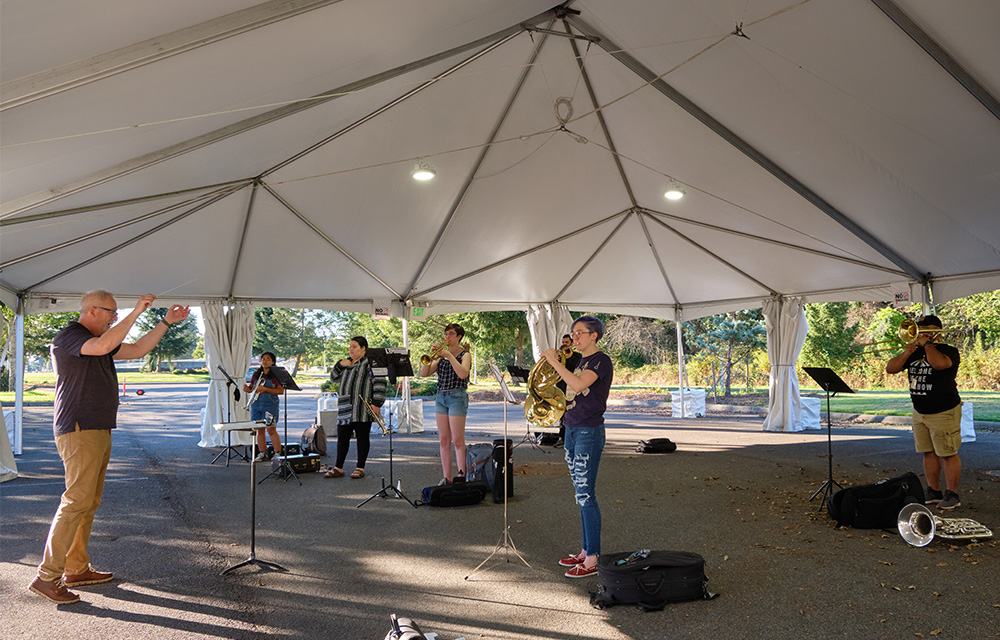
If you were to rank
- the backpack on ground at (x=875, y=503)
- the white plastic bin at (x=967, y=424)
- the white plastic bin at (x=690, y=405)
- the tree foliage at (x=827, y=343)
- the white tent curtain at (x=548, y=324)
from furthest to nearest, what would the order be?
the tree foliage at (x=827, y=343) < the white plastic bin at (x=690, y=405) < the white tent curtain at (x=548, y=324) < the white plastic bin at (x=967, y=424) < the backpack on ground at (x=875, y=503)

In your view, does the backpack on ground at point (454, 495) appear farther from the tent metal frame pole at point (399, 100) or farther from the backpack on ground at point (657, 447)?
the backpack on ground at point (657, 447)

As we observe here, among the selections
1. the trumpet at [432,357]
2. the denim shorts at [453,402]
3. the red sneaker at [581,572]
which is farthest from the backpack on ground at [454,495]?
the red sneaker at [581,572]

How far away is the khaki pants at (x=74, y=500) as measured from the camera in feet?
13.1

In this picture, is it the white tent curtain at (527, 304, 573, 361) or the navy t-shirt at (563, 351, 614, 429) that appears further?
the white tent curtain at (527, 304, 573, 361)

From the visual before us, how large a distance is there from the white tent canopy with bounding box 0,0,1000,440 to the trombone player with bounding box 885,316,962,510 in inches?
68.6

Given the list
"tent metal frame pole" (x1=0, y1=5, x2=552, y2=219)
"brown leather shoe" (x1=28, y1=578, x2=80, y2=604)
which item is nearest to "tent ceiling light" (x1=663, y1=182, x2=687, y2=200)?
"tent metal frame pole" (x1=0, y1=5, x2=552, y2=219)

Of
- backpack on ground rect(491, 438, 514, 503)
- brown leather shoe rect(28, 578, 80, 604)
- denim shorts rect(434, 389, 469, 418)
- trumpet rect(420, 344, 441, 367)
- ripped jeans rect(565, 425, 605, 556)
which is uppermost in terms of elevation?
trumpet rect(420, 344, 441, 367)

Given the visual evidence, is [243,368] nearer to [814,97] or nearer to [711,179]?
[711,179]

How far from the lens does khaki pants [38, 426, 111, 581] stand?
3.99m

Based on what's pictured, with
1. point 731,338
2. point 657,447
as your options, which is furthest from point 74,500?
point 731,338

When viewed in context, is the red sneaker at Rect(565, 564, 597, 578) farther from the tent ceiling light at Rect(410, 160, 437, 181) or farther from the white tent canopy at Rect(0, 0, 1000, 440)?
the tent ceiling light at Rect(410, 160, 437, 181)

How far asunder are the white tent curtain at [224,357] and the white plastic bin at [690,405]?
431 inches

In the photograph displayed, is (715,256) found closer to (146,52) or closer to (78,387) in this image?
(146,52)

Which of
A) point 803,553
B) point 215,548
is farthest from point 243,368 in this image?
point 803,553
